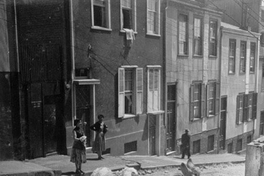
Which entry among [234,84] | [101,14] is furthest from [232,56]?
[101,14]

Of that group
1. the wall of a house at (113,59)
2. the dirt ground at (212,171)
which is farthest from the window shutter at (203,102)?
the wall of a house at (113,59)

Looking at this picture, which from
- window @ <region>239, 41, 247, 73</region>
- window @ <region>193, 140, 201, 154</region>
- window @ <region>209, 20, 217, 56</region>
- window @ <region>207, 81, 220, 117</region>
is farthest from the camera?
window @ <region>239, 41, 247, 73</region>

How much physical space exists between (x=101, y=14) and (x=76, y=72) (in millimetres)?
2410

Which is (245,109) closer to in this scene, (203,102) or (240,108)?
(240,108)

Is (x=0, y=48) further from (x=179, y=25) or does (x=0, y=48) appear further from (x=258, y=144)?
(x=179, y=25)

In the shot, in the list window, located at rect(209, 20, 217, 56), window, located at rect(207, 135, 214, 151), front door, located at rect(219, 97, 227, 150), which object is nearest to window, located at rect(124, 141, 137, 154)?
window, located at rect(207, 135, 214, 151)

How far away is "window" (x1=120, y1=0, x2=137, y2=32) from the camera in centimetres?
1152

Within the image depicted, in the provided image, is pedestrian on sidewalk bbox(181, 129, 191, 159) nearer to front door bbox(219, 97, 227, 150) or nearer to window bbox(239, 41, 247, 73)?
front door bbox(219, 97, 227, 150)

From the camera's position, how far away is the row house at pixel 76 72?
847 cm

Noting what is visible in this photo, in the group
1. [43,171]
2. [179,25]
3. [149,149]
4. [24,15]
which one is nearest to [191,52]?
[179,25]

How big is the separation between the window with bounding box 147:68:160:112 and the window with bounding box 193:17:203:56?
3977 mm

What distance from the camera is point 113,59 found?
11.2 metres

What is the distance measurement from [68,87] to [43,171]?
3260 millimetres

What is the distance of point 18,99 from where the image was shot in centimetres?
845
